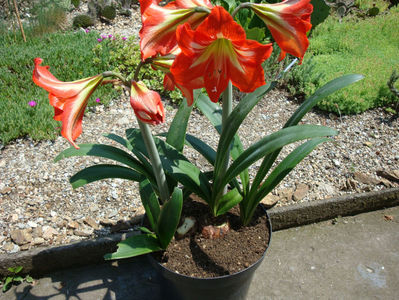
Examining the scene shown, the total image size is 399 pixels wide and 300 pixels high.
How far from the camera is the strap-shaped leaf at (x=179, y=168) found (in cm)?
182

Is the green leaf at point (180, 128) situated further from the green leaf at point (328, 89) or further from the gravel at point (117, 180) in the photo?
the gravel at point (117, 180)

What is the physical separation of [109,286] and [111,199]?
62 cm

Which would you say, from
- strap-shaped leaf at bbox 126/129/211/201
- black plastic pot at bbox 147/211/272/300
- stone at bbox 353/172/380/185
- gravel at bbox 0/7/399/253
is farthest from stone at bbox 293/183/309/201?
strap-shaped leaf at bbox 126/129/211/201

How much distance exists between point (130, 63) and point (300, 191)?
2.16m

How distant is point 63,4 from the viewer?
17.7ft

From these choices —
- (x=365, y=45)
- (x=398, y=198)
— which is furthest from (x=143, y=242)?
(x=365, y=45)

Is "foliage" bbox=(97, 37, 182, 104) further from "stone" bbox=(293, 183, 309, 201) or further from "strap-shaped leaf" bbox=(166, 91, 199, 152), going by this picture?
"strap-shaped leaf" bbox=(166, 91, 199, 152)

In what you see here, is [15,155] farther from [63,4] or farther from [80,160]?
[63,4]

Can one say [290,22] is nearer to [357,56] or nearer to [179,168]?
[179,168]

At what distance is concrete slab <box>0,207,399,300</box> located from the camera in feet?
7.64

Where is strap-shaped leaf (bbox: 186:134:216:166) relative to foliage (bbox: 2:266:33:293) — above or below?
above

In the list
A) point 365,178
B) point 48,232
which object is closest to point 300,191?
point 365,178

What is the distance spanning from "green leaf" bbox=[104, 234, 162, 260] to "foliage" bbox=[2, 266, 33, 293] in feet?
3.32

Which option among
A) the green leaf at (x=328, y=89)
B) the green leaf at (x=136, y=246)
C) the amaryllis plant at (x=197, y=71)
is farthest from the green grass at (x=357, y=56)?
the green leaf at (x=136, y=246)
